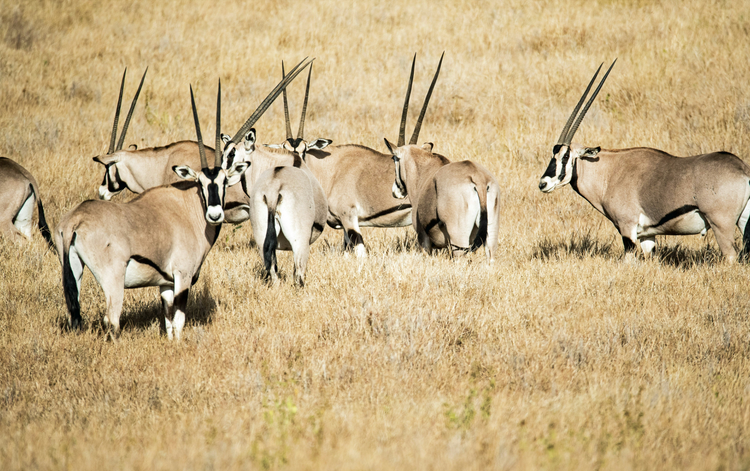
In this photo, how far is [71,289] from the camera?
523cm

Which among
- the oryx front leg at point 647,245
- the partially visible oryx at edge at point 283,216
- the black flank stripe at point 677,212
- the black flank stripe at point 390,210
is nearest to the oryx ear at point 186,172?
the partially visible oryx at edge at point 283,216

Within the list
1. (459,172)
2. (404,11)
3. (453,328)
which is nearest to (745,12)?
(404,11)

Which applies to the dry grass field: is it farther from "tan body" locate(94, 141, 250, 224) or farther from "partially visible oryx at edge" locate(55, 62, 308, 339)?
"tan body" locate(94, 141, 250, 224)

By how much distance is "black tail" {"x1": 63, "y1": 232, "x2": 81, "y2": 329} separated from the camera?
5156mm

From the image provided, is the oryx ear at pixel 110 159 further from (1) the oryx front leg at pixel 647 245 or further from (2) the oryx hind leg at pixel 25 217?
(1) the oryx front leg at pixel 647 245

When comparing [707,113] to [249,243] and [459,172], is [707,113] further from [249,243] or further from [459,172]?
[249,243]

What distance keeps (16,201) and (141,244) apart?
16.3 ft

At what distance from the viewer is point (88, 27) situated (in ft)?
67.2

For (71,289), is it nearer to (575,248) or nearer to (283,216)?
(283,216)

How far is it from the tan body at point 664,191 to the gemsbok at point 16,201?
7.68 meters

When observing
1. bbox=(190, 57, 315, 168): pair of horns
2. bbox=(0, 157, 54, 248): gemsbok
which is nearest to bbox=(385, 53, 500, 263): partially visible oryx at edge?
bbox=(190, 57, 315, 168): pair of horns

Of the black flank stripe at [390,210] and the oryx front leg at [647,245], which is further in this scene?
the black flank stripe at [390,210]

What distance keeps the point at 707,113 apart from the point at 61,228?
1332cm

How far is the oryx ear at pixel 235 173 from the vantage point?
654 cm
